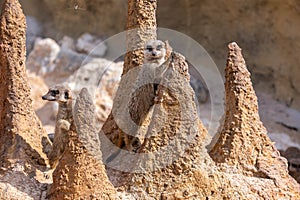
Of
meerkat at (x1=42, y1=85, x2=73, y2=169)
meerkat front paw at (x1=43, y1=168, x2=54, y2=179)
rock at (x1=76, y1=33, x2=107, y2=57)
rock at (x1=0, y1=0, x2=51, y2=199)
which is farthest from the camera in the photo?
rock at (x1=76, y1=33, x2=107, y2=57)

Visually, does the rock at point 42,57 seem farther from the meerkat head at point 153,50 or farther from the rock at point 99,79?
the meerkat head at point 153,50

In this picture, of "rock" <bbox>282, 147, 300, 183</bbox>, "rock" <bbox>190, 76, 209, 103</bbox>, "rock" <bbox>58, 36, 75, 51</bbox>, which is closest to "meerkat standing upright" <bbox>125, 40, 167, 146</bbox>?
"rock" <bbox>282, 147, 300, 183</bbox>

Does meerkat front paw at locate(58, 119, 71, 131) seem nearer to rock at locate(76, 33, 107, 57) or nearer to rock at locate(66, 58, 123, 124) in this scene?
rock at locate(66, 58, 123, 124)

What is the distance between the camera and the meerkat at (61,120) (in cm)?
1085

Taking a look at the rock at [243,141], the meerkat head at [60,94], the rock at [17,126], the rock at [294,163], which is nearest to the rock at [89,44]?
the rock at [294,163]

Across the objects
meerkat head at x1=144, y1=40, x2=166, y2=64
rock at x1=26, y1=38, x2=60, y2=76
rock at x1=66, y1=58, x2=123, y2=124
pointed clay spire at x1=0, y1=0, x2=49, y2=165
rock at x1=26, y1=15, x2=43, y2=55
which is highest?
rock at x1=26, y1=15, x2=43, y2=55

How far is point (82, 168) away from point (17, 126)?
4.01ft

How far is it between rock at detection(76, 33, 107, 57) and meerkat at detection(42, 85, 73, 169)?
7.77 metres

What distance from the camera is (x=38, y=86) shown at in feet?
65.3

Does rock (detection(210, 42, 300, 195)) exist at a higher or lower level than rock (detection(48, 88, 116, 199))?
higher

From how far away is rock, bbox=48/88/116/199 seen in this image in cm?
945

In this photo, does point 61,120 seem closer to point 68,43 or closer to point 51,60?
point 51,60

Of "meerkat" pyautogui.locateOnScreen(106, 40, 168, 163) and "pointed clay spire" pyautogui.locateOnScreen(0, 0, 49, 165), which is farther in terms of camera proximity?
"meerkat" pyautogui.locateOnScreen(106, 40, 168, 163)

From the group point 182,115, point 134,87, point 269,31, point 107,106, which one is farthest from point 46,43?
point 182,115
